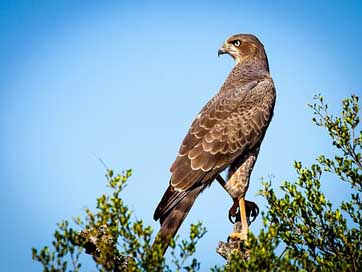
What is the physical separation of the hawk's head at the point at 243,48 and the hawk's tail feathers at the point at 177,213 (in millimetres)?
3730

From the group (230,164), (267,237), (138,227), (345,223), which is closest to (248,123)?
(230,164)

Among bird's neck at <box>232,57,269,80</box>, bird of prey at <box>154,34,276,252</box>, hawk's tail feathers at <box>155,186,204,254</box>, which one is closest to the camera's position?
hawk's tail feathers at <box>155,186,204,254</box>

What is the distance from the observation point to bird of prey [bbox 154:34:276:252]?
8.48m

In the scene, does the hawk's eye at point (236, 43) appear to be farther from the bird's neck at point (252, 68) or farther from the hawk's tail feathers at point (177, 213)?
the hawk's tail feathers at point (177, 213)

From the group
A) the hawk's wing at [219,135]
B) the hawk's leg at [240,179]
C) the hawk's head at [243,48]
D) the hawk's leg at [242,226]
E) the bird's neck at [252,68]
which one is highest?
the hawk's head at [243,48]

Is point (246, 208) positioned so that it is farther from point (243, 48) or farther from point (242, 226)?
point (243, 48)

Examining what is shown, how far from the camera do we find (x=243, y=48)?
1143cm

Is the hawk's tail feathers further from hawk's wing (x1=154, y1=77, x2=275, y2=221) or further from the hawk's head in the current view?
the hawk's head

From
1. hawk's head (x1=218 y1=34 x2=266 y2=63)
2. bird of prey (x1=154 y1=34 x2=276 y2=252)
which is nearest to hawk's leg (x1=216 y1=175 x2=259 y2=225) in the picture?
bird of prey (x1=154 y1=34 x2=276 y2=252)

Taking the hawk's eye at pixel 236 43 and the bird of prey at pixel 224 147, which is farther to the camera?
the hawk's eye at pixel 236 43

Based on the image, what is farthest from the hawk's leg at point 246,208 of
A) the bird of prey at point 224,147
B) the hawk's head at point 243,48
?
the hawk's head at point 243,48

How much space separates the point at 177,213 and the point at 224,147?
1.56 metres

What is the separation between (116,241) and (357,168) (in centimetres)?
367

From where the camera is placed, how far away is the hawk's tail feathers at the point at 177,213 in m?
7.75
